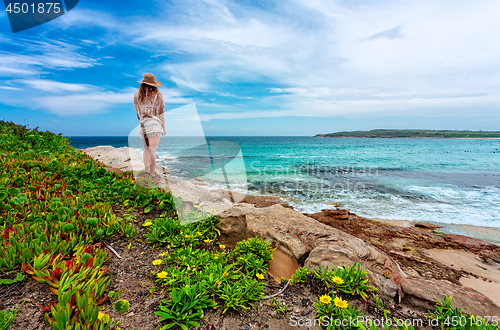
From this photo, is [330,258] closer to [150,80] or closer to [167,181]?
[167,181]

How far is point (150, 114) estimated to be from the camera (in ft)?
17.4

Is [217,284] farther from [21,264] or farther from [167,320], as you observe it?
[21,264]

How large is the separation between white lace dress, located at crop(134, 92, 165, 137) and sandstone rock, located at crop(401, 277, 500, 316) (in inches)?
205

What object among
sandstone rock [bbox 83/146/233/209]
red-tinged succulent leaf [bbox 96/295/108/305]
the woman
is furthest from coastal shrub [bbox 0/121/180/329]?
the woman

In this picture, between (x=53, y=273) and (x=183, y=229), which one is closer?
(x=53, y=273)

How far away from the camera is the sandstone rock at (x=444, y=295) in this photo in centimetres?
207

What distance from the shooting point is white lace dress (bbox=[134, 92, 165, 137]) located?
206 inches

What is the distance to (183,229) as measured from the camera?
3.42 meters

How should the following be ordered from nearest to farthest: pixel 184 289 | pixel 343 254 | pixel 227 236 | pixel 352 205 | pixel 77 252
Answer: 1. pixel 184 289
2. pixel 77 252
3. pixel 343 254
4. pixel 227 236
5. pixel 352 205

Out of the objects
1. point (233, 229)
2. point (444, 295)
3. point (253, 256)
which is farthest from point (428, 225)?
point (253, 256)

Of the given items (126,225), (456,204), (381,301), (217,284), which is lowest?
(456,204)

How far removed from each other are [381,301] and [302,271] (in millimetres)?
767

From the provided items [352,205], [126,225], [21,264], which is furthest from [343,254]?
[352,205]

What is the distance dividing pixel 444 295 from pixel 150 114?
5735 millimetres
